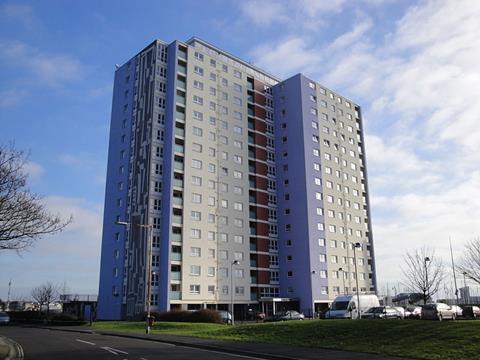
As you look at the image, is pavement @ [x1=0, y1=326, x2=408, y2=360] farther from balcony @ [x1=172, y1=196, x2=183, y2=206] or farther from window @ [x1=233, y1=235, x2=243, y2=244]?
window @ [x1=233, y1=235, x2=243, y2=244]

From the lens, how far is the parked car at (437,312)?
114 feet

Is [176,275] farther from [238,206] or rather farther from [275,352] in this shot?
[275,352]

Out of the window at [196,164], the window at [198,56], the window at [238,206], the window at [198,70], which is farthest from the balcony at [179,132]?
the window at [238,206]

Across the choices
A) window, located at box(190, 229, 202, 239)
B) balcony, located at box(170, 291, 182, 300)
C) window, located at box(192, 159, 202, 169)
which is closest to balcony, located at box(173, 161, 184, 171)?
Answer: window, located at box(192, 159, 202, 169)

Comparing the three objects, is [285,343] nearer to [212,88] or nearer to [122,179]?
[122,179]

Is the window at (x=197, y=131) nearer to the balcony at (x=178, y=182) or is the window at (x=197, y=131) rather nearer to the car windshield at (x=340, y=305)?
the balcony at (x=178, y=182)

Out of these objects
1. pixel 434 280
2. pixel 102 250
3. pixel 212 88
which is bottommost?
pixel 434 280

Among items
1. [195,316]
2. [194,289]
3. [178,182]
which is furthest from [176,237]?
[195,316]

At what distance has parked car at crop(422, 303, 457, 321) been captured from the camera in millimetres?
34781

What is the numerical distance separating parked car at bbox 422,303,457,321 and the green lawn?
1184 centimetres

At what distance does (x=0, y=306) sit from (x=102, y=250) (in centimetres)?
5918

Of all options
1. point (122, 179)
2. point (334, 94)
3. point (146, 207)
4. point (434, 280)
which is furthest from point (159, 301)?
point (334, 94)

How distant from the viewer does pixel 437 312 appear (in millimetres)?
34812

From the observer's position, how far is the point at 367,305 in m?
48.1
